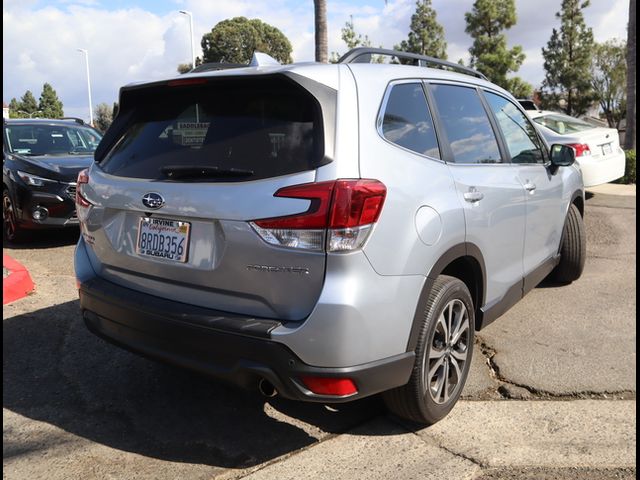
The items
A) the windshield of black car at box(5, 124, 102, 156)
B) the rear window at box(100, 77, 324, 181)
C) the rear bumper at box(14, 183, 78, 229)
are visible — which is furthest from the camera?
the windshield of black car at box(5, 124, 102, 156)

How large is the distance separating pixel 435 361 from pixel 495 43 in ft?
86.4

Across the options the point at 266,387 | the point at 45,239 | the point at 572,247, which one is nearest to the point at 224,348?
the point at 266,387

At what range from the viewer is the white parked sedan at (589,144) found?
905cm

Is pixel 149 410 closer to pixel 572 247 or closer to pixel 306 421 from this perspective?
pixel 306 421

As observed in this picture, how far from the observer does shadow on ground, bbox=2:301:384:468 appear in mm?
2846

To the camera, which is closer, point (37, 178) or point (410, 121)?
point (410, 121)

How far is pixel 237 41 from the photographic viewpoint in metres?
51.8

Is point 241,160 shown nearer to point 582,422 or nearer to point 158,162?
point 158,162

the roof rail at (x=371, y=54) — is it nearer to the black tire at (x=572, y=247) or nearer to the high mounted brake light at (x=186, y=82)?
the high mounted brake light at (x=186, y=82)

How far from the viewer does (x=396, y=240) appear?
2.47m

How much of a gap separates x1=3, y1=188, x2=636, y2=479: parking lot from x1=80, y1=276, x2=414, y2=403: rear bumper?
48cm

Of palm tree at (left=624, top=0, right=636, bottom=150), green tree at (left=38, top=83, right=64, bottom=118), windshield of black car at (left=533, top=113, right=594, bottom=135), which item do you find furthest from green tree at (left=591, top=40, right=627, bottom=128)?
green tree at (left=38, top=83, right=64, bottom=118)

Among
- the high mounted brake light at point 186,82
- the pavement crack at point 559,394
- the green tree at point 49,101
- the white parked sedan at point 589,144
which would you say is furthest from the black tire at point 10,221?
Result: the green tree at point 49,101

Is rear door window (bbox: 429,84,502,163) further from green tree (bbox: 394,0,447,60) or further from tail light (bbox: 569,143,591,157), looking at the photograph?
green tree (bbox: 394,0,447,60)
